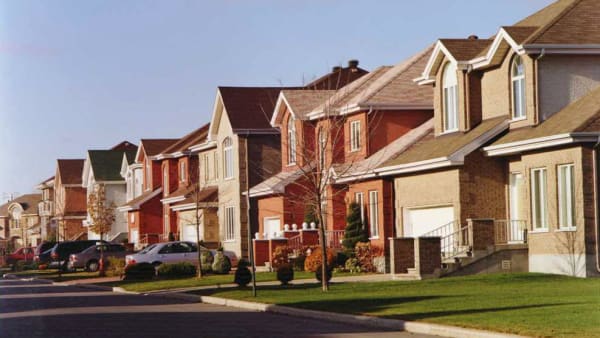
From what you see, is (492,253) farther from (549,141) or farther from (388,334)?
(388,334)

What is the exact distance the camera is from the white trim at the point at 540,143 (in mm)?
33312

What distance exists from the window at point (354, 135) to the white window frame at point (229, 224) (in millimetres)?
14464

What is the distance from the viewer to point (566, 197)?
34.8 meters

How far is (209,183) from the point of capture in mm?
67812

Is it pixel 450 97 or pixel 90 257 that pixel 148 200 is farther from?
pixel 450 97

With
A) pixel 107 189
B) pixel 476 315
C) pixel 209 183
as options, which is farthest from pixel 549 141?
pixel 107 189

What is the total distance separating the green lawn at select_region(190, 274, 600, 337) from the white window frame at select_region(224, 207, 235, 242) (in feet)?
86.1

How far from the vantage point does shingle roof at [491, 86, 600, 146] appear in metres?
33.8

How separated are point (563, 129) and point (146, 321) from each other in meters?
14.0

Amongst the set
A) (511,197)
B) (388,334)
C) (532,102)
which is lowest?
(388,334)

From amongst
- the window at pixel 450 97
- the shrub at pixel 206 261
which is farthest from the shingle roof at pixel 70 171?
the window at pixel 450 97

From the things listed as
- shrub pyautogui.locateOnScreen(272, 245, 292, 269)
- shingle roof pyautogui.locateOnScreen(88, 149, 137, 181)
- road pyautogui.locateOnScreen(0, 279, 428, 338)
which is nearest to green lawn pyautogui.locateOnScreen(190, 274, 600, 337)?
road pyautogui.locateOnScreen(0, 279, 428, 338)

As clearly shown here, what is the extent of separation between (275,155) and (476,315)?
127 ft

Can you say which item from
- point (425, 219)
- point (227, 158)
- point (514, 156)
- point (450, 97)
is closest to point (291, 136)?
point (227, 158)
